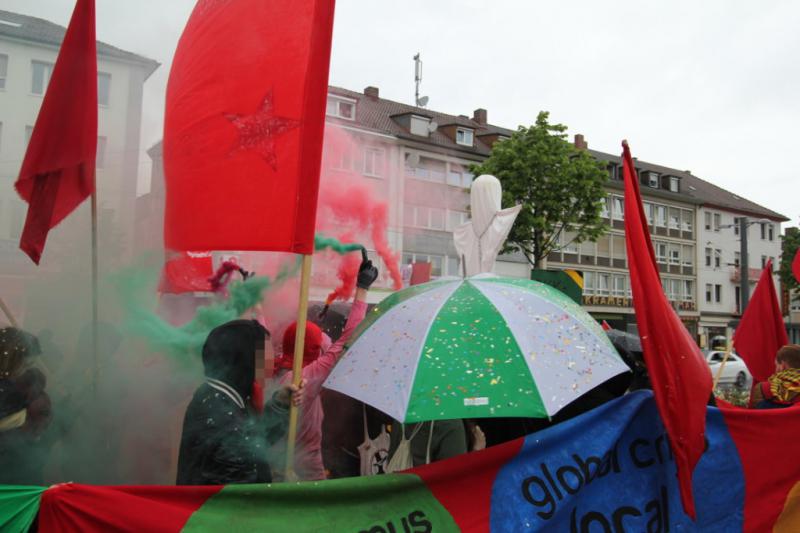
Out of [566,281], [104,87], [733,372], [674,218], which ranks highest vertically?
[674,218]

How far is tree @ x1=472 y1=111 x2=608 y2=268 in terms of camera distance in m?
25.9

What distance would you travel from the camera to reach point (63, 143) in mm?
3232

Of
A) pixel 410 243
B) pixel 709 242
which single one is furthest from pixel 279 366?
pixel 709 242

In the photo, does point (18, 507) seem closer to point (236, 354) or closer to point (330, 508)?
point (236, 354)

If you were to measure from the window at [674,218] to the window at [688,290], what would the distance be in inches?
170

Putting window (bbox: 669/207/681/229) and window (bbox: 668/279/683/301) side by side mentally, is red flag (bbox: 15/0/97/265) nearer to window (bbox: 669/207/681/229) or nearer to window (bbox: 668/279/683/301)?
window (bbox: 668/279/683/301)

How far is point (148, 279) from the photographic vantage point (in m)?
3.84

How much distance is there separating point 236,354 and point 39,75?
2056mm

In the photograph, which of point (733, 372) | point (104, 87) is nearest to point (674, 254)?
point (733, 372)

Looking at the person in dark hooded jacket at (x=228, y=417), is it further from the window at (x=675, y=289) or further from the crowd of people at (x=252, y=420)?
the window at (x=675, y=289)

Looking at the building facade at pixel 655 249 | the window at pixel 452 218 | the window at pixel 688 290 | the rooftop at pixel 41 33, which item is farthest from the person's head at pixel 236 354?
the window at pixel 688 290

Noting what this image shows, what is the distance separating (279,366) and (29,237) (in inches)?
55.5

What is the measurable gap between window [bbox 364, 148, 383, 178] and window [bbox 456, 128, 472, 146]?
3335cm

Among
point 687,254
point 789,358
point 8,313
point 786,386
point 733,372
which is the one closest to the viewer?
point 8,313
